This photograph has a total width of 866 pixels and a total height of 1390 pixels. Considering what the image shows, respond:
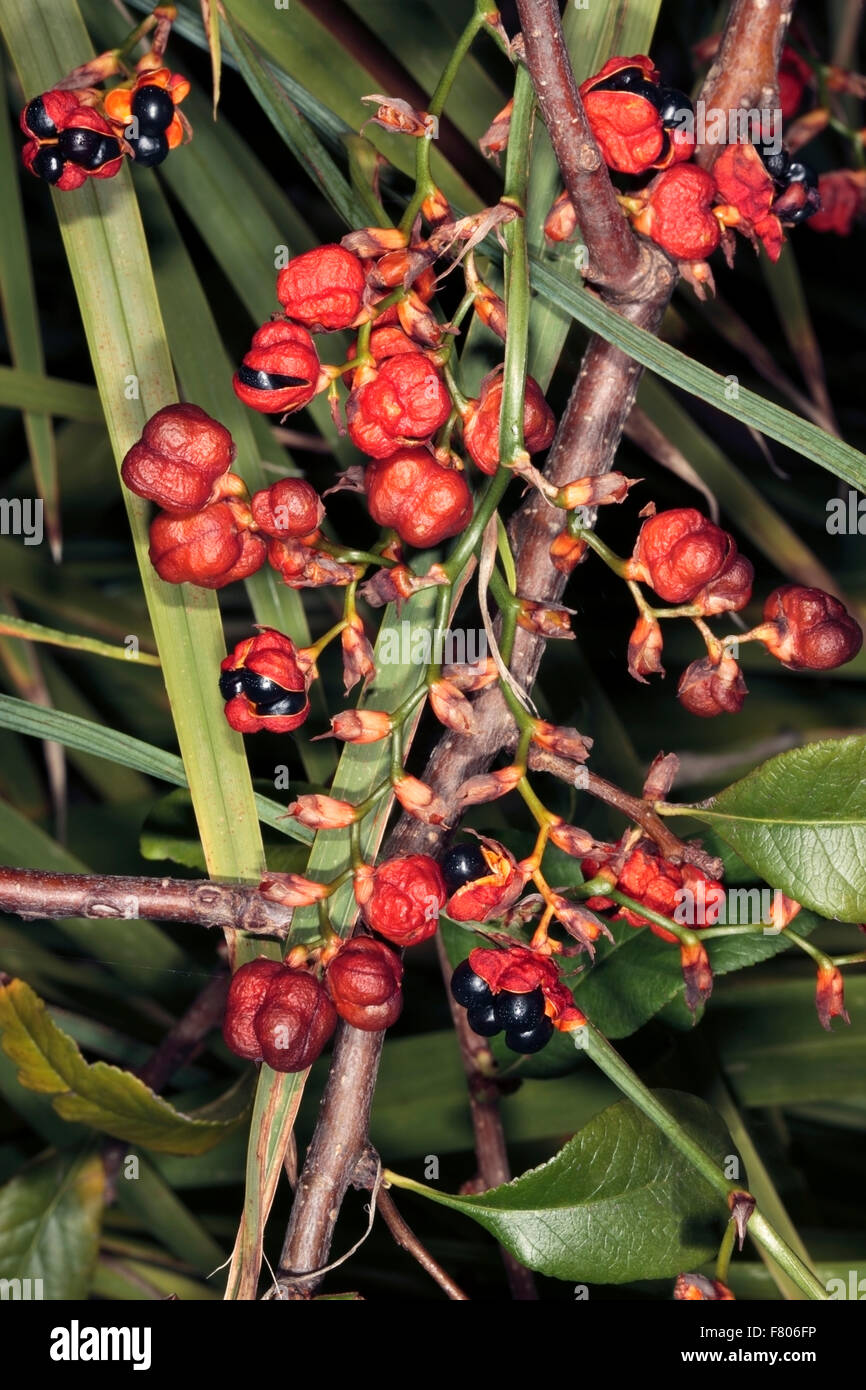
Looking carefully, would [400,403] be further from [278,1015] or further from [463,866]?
[278,1015]

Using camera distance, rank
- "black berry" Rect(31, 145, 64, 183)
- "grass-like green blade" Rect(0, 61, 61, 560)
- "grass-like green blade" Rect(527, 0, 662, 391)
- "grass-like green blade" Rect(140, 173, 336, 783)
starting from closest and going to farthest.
Answer: "black berry" Rect(31, 145, 64, 183) → "grass-like green blade" Rect(527, 0, 662, 391) → "grass-like green blade" Rect(140, 173, 336, 783) → "grass-like green blade" Rect(0, 61, 61, 560)

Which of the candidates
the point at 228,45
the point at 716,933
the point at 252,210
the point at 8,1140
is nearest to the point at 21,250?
the point at 252,210

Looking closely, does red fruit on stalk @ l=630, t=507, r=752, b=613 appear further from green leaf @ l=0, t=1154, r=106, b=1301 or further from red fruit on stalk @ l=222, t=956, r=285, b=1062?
green leaf @ l=0, t=1154, r=106, b=1301

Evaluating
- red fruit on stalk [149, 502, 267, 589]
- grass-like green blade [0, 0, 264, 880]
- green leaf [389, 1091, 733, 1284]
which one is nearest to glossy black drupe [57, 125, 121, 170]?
grass-like green blade [0, 0, 264, 880]

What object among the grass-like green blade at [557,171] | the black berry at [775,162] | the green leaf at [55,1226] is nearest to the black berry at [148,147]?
the grass-like green blade at [557,171]

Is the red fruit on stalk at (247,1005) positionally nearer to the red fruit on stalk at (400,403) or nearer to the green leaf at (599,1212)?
the green leaf at (599,1212)

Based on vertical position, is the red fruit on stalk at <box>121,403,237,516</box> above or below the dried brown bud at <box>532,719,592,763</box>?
above

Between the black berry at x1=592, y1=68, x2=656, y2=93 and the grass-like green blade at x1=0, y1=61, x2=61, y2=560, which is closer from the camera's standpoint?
the black berry at x1=592, y1=68, x2=656, y2=93
